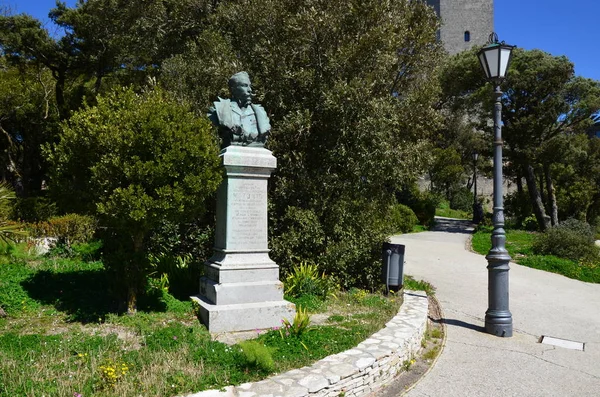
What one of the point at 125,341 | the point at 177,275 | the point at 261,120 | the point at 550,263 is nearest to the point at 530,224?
the point at 550,263

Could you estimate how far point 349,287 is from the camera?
9.13 meters

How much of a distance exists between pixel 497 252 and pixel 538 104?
18091mm

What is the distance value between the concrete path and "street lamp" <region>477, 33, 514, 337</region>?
0.26m

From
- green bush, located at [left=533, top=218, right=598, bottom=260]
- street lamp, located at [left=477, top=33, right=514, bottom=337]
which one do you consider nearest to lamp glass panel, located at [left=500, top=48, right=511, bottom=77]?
street lamp, located at [left=477, top=33, right=514, bottom=337]

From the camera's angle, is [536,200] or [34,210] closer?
[34,210]

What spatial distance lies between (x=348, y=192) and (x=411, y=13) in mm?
5424

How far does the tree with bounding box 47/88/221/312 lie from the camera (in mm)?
5809

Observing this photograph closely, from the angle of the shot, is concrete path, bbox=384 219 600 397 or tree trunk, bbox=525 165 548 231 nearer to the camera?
concrete path, bbox=384 219 600 397

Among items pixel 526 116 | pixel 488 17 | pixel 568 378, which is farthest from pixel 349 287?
pixel 488 17

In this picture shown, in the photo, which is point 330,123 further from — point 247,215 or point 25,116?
point 25,116

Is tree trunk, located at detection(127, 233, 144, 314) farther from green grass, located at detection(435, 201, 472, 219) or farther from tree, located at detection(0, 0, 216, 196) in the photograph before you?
green grass, located at detection(435, 201, 472, 219)

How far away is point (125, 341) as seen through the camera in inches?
212

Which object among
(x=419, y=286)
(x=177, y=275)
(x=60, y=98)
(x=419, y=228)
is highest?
(x=60, y=98)

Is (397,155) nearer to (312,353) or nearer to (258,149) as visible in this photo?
(258,149)
